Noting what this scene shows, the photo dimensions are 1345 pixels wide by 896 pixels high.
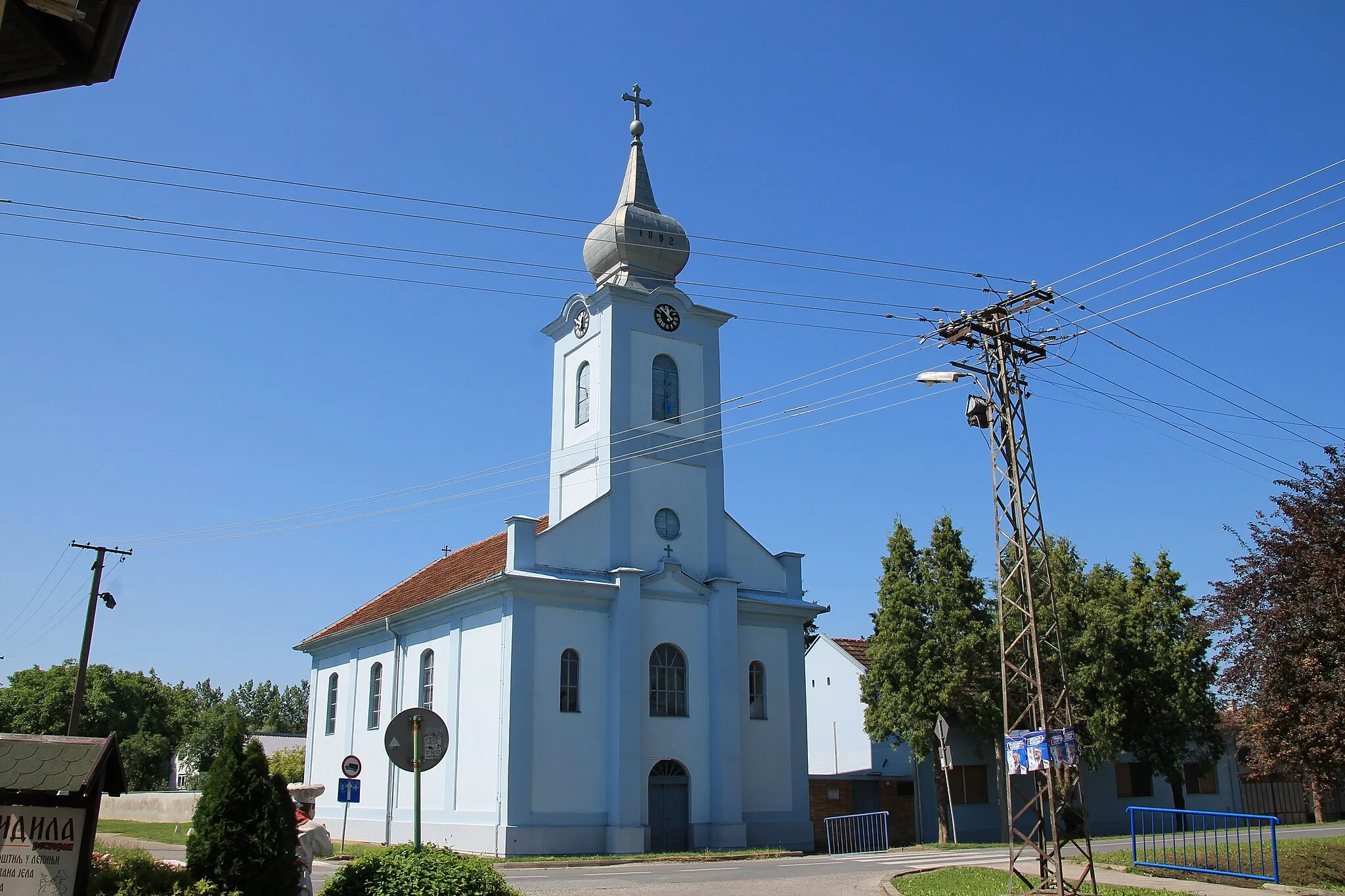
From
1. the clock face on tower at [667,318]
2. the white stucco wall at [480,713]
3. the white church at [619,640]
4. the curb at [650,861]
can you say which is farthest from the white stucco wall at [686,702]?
the clock face on tower at [667,318]

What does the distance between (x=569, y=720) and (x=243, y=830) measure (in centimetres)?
1666

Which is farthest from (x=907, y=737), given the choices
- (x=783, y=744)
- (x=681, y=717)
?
(x=681, y=717)

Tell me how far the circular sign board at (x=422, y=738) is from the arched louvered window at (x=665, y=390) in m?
19.7

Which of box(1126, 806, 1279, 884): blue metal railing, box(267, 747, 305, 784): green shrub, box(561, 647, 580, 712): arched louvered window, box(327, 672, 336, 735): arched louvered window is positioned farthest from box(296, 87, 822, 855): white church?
box(267, 747, 305, 784): green shrub

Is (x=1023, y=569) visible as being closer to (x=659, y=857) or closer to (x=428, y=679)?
(x=659, y=857)

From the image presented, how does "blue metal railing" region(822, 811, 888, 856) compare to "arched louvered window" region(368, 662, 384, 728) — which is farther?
"arched louvered window" region(368, 662, 384, 728)

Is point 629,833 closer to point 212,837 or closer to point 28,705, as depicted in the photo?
point 212,837

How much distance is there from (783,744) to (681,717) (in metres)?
3.76

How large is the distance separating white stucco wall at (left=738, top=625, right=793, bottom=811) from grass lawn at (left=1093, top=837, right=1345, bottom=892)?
1015 centimetres

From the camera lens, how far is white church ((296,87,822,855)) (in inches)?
1056

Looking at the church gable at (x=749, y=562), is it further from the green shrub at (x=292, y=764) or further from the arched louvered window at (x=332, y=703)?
the green shrub at (x=292, y=764)

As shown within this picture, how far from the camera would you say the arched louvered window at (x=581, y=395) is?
103 ft

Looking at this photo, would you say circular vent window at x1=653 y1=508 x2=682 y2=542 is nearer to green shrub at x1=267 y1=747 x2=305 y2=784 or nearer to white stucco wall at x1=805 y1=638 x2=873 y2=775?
white stucco wall at x1=805 y1=638 x2=873 y2=775

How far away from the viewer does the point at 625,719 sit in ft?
89.6
